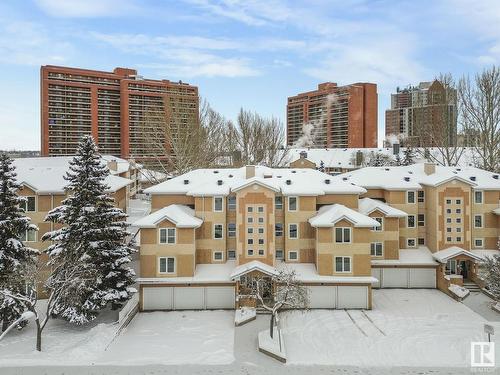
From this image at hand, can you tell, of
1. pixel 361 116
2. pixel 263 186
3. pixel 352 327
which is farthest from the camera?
pixel 361 116

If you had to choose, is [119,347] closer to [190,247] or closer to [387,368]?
[190,247]

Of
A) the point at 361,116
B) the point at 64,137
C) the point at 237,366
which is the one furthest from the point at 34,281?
the point at 361,116

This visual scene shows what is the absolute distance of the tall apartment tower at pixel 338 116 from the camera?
10662cm

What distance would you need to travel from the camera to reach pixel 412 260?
30.6 metres

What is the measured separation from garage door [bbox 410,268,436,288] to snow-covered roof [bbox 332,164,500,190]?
642 cm

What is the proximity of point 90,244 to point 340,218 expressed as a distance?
15.6 metres

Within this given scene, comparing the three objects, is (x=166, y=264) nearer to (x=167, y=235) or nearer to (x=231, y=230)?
(x=167, y=235)

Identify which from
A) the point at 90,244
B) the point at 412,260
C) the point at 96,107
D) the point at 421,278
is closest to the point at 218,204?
the point at 90,244

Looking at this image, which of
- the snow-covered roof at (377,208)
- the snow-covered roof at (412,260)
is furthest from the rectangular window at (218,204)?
the snow-covered roof at (412,260)

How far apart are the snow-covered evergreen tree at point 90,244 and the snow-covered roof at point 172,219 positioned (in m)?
2.20

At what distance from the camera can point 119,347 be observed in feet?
70.1

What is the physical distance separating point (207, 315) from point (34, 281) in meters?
10.2

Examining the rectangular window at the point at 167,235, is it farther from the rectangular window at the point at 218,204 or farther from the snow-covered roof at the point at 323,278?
the snow-covered roof at the point at 323,278

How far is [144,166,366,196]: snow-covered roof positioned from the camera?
29.2m
